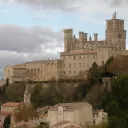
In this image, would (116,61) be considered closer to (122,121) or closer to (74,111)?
(74,111)

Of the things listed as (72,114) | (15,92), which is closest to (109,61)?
(15,92)

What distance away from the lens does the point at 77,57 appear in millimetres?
66625

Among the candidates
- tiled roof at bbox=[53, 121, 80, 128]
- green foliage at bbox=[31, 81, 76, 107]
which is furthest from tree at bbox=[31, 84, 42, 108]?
tiled roof at bbox=[53, 121, 80, 128]

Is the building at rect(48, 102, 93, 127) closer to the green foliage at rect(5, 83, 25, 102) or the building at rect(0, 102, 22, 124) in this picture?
the building at rect(0, 102, 22, 124)

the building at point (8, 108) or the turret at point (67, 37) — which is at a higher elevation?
the turret at point (67, 37)

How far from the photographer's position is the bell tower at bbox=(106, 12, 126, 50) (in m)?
68.6

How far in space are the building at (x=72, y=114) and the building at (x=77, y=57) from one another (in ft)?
61.2

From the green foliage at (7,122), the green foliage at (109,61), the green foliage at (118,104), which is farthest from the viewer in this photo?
the green foliage at (109,61)

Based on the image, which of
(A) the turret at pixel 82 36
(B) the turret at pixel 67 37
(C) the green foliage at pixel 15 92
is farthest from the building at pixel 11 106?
(B) the turret at pixel 67 37

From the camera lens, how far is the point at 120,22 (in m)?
69.7

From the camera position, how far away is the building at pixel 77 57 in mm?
63938

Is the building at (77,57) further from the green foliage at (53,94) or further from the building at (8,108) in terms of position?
the building at (8,108)

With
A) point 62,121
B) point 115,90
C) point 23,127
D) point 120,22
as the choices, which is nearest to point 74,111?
point 62,121

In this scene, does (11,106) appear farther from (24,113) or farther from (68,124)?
(68,124)
